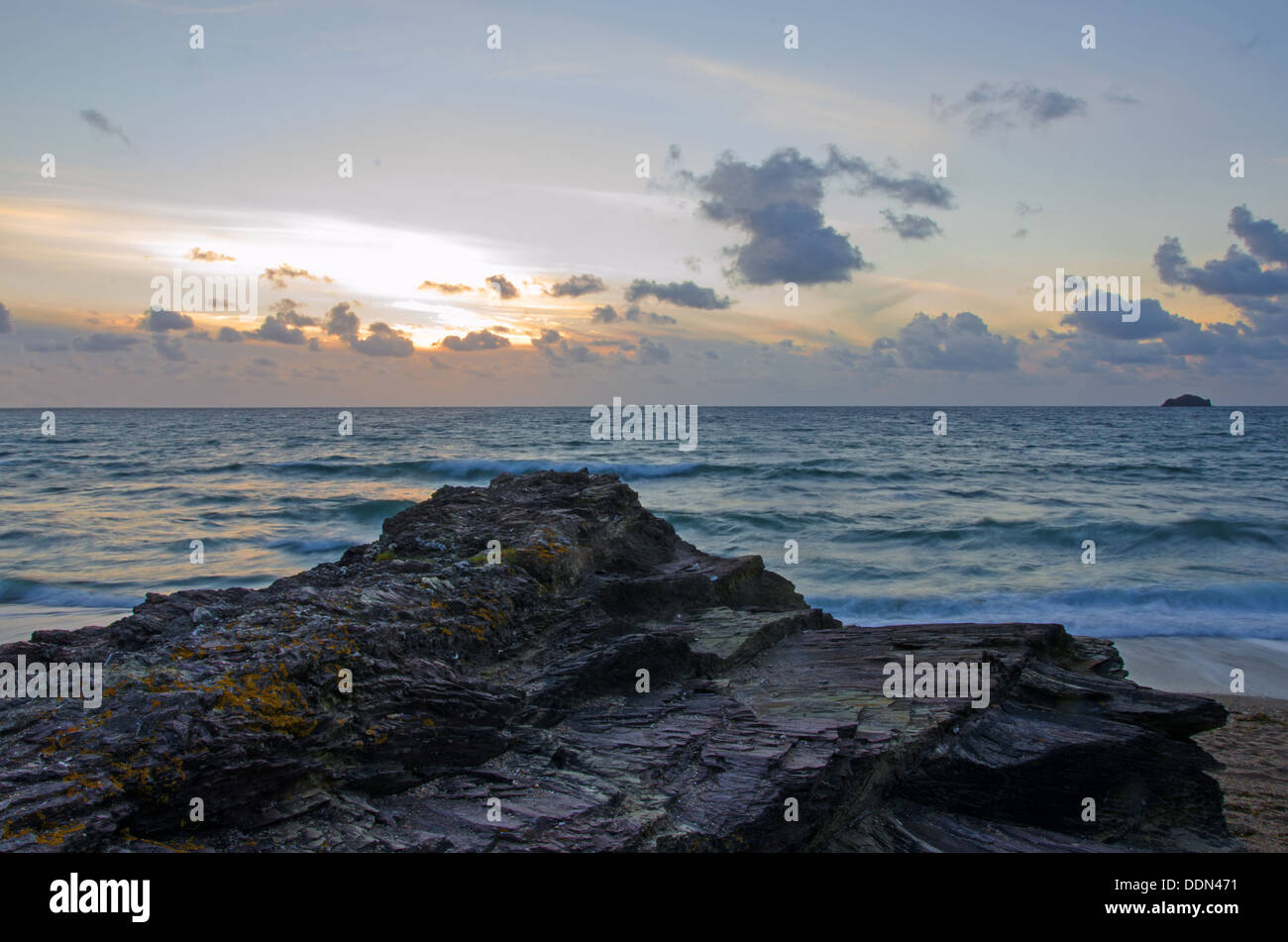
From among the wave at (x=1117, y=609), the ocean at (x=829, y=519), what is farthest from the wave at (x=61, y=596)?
the wave at (x=1117, y=609)

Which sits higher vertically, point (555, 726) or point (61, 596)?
point (555, 726)

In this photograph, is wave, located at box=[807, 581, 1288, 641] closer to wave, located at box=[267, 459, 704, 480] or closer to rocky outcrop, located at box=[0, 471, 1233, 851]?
rocky outcrop, located at box=[0, 471, 1233, 851]

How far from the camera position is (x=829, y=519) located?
3291 cm

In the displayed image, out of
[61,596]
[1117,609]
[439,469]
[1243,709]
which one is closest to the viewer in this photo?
[1243,709]

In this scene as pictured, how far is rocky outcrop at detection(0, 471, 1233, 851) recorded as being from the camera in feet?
13.9

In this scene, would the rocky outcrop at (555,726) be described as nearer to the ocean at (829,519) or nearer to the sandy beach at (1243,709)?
the sandy beach at (1243,709)

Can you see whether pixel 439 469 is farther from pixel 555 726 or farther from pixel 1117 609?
pixel 555 726

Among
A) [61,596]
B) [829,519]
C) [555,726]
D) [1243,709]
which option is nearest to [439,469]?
[829,519]

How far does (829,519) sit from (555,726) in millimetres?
28388

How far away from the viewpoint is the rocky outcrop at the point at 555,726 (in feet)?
13.9

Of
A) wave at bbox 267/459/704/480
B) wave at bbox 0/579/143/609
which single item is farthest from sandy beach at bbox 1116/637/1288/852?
wave at bbox 267/459/704/480

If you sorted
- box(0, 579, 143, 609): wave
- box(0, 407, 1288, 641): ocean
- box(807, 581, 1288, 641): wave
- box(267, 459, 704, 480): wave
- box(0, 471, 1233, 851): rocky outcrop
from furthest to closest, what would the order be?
box(267, 459, 704, 480): wave < box(0, 407, 1288, 641): ocean < box(0, 579, 143, 609): wave < box(807, 581, 1288, 641): wave < box(0, 471, 1233, 851): rocky outcrop

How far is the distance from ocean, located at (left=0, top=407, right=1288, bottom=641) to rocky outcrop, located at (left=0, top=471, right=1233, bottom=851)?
1272 cm

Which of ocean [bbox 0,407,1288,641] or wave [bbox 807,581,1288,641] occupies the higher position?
ocean [bbox 0,407,1288,641]
